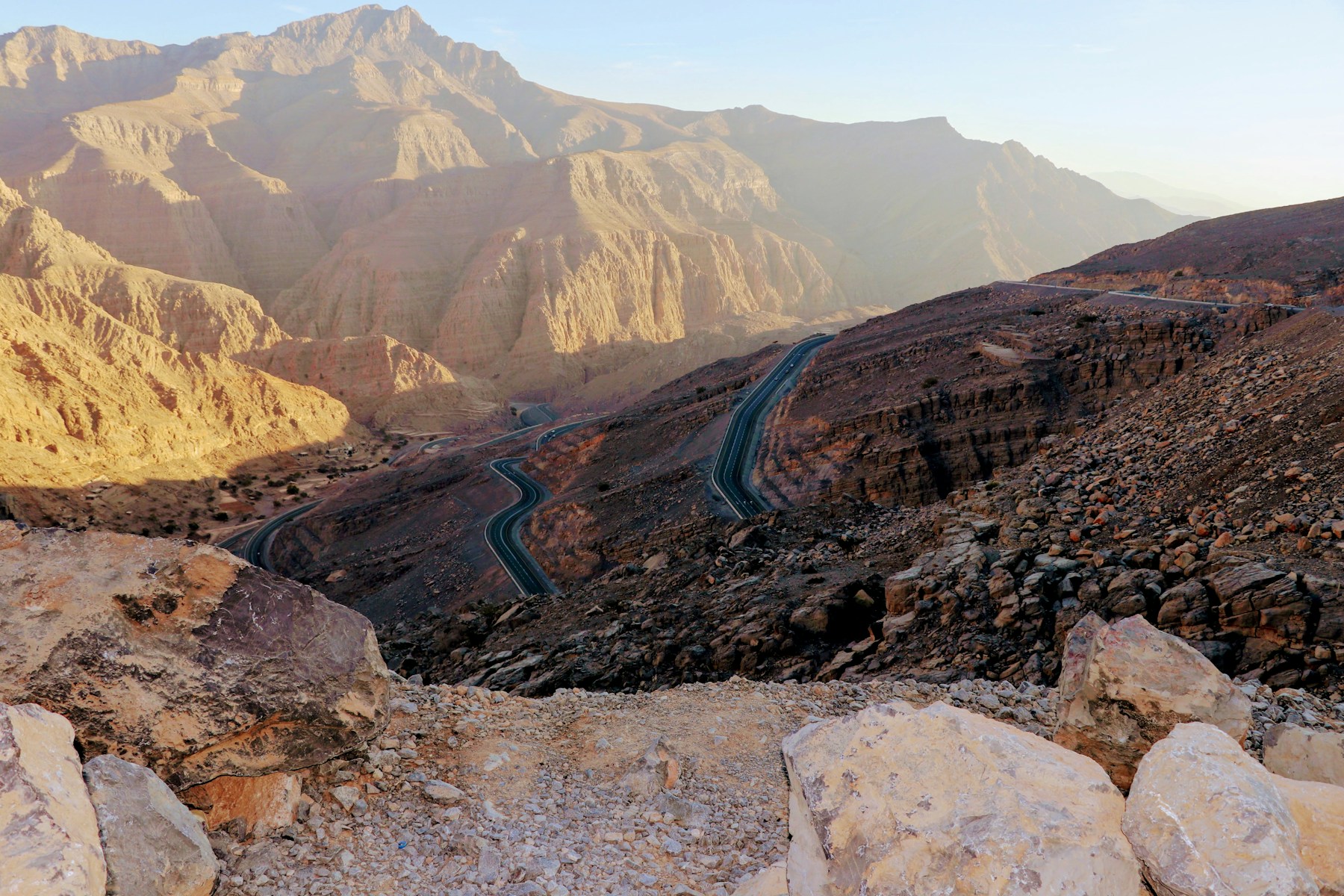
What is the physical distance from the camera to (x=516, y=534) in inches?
1930

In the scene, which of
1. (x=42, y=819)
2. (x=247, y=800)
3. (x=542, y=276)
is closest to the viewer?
(x=42, y=819)

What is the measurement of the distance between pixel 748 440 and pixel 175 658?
144ft

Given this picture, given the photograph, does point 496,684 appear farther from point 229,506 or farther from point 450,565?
point 229,506

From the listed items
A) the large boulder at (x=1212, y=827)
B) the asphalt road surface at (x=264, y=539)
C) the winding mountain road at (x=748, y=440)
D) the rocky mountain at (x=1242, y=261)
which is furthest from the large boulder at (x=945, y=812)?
the asphalt road surface at (x=264, y=539)

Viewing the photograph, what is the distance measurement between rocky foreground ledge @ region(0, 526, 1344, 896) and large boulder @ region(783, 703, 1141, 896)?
0.02 meters

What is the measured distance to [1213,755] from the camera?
580 cm

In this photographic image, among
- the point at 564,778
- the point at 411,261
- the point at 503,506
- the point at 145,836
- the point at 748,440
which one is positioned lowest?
the point at 503,506

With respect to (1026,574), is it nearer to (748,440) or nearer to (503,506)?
(748,440)

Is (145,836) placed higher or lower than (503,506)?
higher

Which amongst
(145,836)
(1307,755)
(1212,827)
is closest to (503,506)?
(145,836)

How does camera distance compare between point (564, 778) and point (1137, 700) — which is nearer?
point (1137, 700)

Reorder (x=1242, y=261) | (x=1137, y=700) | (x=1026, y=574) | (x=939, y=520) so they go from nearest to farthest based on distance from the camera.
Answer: (x=1137, y=700) → (x=1026, y=574) → (x=939, y=520) → (x=1242, y=261)

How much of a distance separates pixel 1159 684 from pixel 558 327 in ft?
414

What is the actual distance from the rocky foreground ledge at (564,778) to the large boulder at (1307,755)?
24 mm
